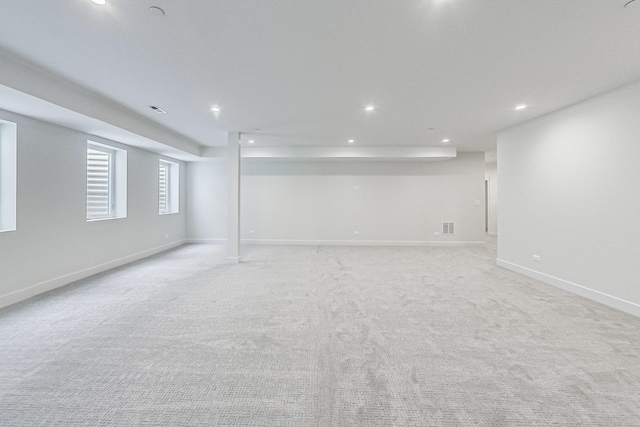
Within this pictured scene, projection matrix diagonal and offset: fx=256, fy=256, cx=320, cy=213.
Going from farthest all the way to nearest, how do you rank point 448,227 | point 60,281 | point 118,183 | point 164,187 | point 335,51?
1. point 448,227
2. point 164,187
3. point 118,183
4. point 60,281
5. point 335,51

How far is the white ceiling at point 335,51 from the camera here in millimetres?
1900

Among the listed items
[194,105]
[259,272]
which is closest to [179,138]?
[194,105]

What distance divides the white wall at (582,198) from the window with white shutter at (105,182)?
25.3 ft

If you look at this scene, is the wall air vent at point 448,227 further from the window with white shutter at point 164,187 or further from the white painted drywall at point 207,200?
the window with white shutter at point 164,187

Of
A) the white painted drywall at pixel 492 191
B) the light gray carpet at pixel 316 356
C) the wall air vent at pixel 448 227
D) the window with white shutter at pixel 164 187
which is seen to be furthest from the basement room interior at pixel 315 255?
the white painted drywall at pixel 492 191

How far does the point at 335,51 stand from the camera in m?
2.40

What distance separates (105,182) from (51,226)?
1622mm

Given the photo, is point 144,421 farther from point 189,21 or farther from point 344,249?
point 344,249

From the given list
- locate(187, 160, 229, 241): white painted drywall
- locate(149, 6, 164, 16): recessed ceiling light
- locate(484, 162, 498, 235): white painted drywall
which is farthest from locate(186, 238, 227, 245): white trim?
locate(484, 162, 498, 235): white painted drywall

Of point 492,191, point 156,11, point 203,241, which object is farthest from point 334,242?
point 492,191

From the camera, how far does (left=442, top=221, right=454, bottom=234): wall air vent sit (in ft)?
24.6

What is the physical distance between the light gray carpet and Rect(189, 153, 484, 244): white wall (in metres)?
3.72

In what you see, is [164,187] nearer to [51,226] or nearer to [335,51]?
[51,226]

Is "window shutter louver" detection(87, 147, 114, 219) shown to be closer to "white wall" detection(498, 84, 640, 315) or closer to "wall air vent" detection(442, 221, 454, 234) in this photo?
"white wall" detection(498, 84, 640, 315)
